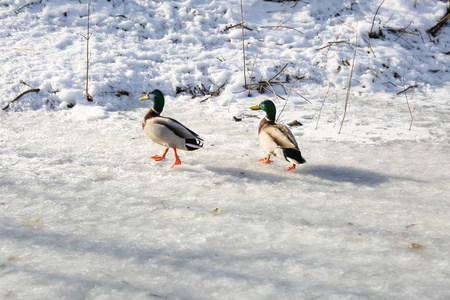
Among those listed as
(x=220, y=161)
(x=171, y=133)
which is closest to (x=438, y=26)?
(x=220, y=161)

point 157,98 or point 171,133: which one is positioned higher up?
point 157,98

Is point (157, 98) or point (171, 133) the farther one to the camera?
point (157, 98)

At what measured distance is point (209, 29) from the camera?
802 centimetres

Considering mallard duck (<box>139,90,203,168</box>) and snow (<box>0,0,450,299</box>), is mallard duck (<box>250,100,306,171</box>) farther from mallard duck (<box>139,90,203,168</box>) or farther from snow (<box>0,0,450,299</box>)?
mallard duck (<box>139,90,203,168</box>)

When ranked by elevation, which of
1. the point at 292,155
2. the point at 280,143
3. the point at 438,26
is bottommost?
the point at 292,155

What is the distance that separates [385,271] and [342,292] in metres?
0.36


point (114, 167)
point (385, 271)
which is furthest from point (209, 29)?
point (385, 271)

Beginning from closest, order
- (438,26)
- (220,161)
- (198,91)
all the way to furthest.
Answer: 1. (220,161)
2. (198,91)
3. (438,26)

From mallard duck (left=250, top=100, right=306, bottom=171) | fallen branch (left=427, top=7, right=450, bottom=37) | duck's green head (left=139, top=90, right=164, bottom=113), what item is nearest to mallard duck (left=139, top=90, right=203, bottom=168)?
duck's green head (left=139, top=90, right=164, bottom=113)

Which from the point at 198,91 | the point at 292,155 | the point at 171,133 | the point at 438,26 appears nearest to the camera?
the point at 292,155

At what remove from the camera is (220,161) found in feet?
14.6

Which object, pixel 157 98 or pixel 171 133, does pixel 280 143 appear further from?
pixel 157 98

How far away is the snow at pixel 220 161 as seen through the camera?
7.79 ft

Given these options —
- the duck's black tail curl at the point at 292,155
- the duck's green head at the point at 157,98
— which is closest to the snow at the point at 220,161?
the duck's black tail curl at the point at 292,155
